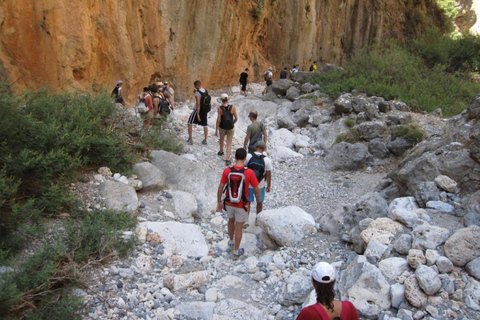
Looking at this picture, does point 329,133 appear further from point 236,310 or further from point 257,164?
point 236,310

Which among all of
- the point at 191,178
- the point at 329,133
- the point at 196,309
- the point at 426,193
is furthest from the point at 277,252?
the point at 329,133

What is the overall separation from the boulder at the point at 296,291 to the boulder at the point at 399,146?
21.2 feet

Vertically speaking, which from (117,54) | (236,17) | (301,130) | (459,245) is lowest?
(301,130)

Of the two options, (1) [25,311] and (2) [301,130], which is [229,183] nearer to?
(1) [25,311]

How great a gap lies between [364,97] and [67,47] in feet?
29.8

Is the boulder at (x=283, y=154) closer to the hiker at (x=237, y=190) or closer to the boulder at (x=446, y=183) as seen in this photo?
the boulder at (x=446, y=183)

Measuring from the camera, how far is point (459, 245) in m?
4.33

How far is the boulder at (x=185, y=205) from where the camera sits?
22.2 ft

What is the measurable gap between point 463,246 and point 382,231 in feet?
3.07

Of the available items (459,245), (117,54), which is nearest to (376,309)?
(459,245)

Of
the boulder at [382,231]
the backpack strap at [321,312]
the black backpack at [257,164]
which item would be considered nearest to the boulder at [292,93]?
the black backpack at [257,164]

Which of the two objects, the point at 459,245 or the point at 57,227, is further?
the point at 57,227

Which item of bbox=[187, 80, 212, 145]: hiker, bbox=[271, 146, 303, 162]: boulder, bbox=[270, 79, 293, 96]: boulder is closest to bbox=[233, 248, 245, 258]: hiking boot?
bbox=[187, 80, 212, 145]: hiker

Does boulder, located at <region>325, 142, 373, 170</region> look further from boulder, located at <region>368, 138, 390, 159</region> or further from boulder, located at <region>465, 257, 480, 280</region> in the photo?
boulder, located at <region>465, 257, 480, 280</region>
